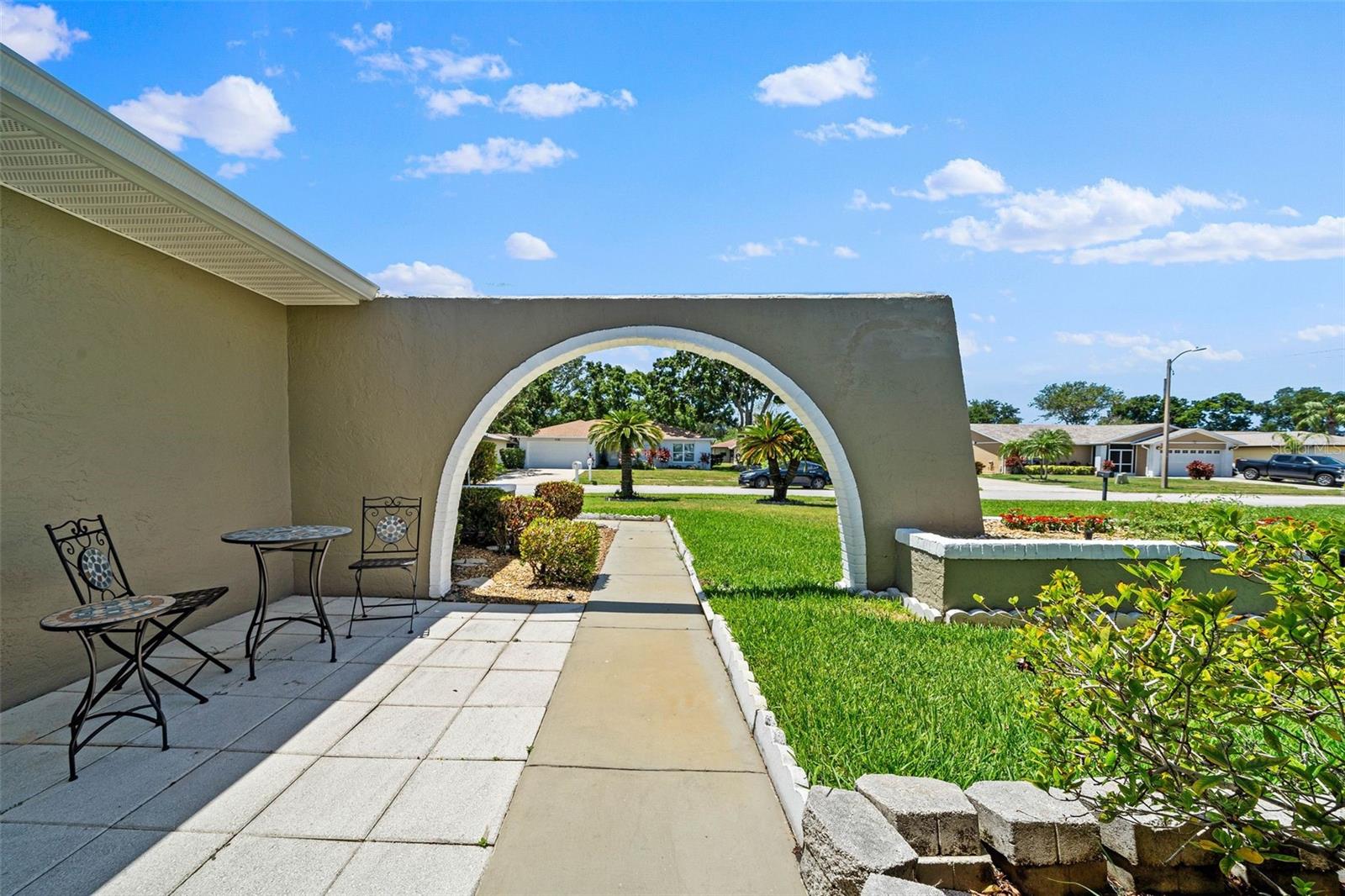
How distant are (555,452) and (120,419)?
3374cm

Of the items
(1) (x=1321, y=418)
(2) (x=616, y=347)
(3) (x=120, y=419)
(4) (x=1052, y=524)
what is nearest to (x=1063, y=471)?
(1) (x=1321, y=418)

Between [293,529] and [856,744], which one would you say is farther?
[293,529]

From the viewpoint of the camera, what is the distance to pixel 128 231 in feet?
14.1

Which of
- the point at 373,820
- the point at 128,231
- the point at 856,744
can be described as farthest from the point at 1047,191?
the point at 128,231

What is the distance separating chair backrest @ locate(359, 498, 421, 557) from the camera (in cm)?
637

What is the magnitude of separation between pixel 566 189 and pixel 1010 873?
891cm

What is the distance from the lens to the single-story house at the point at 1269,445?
36.4 metres

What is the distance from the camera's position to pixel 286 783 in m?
2.92

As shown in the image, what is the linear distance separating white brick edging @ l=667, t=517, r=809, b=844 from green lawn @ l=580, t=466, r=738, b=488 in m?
19.8

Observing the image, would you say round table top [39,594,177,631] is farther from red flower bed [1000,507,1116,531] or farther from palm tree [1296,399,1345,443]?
palm tree [1296,399,1345,443]

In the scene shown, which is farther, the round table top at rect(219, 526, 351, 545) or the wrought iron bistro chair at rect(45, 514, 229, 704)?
the round table top at rect(219, 526, 351, 545)

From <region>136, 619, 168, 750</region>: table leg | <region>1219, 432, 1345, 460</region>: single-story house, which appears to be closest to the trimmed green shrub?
<region>136, 619, 168, 750</region>: table leg

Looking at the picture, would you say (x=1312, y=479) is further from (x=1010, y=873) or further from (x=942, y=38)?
(x=1010, y=873)

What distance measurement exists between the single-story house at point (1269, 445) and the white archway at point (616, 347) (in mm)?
42944
